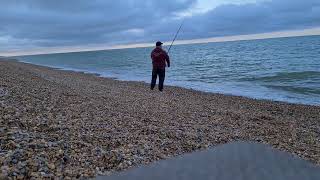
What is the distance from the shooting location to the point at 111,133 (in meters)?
9.20

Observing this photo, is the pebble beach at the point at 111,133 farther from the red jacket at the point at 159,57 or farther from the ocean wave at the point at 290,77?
the ocean wave at the point at 290,77

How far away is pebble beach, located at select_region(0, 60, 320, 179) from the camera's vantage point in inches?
266

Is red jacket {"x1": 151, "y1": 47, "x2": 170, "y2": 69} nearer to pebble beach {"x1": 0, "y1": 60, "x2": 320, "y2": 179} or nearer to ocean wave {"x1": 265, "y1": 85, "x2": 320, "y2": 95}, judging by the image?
pebble beach {"x1": 0, "y1": 60, "x2": 320, "y2": 179}

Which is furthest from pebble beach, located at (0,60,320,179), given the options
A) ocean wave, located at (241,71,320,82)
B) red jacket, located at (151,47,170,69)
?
ocean wave, located at (241,71,320,82)

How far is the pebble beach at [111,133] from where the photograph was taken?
6746mm

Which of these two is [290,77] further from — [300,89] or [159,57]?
[159,57]

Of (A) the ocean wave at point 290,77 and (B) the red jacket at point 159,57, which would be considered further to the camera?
(A) the ocean wave at point 290,77

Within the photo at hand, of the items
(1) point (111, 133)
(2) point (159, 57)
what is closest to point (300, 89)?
(2) point (159, 57)

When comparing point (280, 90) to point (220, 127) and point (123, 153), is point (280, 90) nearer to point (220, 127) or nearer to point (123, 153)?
point (220, 127)

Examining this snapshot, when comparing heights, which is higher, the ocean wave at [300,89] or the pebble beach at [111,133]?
the pebble beach at [111,133]

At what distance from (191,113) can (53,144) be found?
6.96m

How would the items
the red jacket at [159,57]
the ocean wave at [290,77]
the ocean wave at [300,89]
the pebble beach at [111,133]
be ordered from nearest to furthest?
the pebble beach at [111,133] → the red jacket at [159,57] → the ocean wave at [300,89] → the ocean wave at [290,77]

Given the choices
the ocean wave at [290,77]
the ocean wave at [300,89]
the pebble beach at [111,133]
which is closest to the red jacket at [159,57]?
the pebble beach at [111,133]

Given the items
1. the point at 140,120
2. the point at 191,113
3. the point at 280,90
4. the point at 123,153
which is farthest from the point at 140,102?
the point at 280,90
